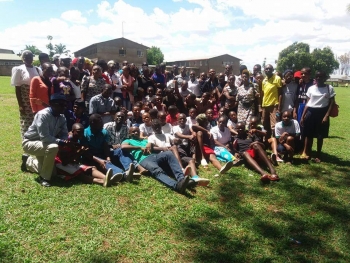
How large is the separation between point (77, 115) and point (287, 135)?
4.98 meters

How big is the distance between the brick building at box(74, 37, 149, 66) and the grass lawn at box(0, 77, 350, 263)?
50697mm

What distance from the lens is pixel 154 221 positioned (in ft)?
13.7

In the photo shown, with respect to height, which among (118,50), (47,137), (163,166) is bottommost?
(163,166)

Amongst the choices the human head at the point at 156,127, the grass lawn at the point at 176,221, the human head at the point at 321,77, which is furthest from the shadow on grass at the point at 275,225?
the human head at the point at 321,77

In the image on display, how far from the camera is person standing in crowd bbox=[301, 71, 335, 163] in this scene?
6941 millimetres

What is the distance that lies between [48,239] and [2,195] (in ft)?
5.47

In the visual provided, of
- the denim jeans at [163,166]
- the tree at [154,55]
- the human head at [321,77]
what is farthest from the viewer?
the tree at [154,55]

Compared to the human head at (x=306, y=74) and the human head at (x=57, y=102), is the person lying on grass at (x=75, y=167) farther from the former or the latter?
the human head at (x=306, y=74)

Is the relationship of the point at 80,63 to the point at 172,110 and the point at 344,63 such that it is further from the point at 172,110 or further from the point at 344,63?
the point at 344,63

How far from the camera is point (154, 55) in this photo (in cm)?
7088

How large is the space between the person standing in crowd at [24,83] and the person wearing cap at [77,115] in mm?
752

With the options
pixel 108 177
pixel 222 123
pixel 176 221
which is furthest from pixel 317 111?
pixel 108 177

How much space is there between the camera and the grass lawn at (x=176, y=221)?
3.46 meters

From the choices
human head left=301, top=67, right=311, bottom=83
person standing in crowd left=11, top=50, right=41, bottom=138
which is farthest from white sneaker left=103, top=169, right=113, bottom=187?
human head left=301, top=67, right=311, bottom=83
